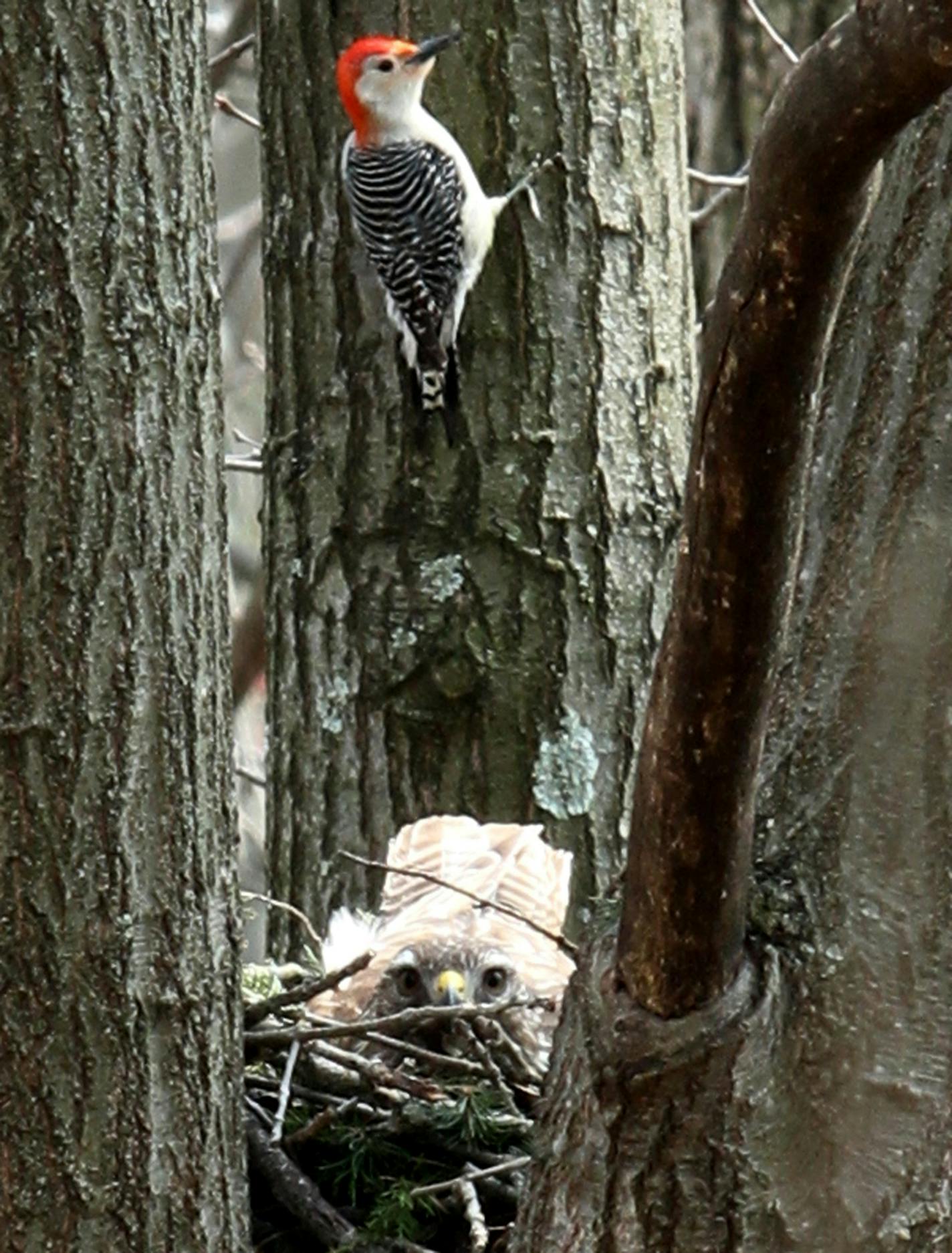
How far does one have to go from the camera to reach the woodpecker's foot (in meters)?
4.71

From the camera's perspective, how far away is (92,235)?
8.87ft

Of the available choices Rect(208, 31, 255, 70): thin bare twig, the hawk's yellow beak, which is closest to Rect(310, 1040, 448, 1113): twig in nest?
the hawk's yellow beak

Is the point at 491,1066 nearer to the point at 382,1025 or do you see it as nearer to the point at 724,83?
the point at 382,1025

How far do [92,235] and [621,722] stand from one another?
225cm

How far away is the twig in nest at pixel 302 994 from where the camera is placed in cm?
308

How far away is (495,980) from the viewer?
4332mm

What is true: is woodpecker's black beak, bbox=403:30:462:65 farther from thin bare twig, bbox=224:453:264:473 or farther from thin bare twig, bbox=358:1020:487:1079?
thin bare twig, bbox=358:1020:487:1079

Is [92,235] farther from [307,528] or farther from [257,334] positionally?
[257,334]

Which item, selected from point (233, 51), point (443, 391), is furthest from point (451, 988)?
point (233, 51)

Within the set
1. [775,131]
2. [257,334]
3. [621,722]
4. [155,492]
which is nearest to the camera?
[775,131]

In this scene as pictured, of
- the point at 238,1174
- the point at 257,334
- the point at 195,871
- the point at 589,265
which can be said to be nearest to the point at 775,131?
the point at 195,871

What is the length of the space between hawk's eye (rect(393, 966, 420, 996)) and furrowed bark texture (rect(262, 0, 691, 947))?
498 millimetres

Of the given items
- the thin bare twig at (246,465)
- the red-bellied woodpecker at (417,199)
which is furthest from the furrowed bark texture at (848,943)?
the thin bare twig at (246,465)

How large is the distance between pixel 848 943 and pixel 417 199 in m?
4.21
